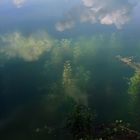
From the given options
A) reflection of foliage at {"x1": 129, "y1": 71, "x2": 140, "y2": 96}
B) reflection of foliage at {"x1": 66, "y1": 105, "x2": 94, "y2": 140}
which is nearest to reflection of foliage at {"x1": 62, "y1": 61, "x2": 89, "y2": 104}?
reflection of foliage at {"x1": 129, "y1": 71, "x2": 140, "y2": 96}

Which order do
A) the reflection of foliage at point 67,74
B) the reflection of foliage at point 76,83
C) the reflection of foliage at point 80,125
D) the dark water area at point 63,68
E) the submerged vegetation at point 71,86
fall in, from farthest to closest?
the reflection of foliage at point 67,74
the reflection of foliage at point 76,83
the dark water area at point 63,68
the submerged vegetation at point 71,86
the reflection of foliage at point 80,125

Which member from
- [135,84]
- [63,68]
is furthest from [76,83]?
[135,84]

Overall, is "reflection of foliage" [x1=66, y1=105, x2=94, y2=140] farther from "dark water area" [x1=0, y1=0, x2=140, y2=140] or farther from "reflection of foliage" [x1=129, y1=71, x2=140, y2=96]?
"reflection of foliage" [x1=129, y1=71, x2=140, y2=96]

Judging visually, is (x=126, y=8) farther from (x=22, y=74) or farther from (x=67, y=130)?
(x=67, y=130)

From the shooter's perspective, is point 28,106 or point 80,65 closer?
point 28,106

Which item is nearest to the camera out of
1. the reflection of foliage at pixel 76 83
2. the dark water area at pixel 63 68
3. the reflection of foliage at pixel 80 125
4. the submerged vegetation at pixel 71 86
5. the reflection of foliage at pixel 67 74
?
the reflection of foliage at pixel 80 125

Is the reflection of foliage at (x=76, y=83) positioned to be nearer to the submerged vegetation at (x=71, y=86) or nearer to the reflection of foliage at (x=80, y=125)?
the submerged vegetation at (x=71, y=86)

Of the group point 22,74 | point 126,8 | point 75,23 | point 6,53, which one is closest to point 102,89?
point 22,74

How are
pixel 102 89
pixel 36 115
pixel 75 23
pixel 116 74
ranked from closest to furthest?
1. pixel 36 115
2. pixel 102 89
3. pixel 116 74
4. pixel 75 23

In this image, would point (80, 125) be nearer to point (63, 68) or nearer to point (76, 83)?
point (76, 83)

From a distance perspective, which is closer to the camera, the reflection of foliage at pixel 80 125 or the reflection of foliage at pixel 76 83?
the reflection of foliage at pixel 80 125

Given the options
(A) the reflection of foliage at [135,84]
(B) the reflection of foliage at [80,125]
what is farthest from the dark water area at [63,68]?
(B) the reflection of foliage at [80,125]
